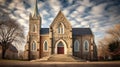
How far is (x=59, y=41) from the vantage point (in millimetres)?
19906

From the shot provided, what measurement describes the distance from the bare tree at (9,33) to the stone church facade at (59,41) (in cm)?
286

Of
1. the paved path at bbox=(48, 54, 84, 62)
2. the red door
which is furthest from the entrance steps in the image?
the red door

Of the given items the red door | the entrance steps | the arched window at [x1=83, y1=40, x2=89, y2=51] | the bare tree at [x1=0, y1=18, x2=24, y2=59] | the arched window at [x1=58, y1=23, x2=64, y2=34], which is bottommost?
the entrance steps

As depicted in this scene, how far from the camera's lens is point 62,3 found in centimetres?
1497

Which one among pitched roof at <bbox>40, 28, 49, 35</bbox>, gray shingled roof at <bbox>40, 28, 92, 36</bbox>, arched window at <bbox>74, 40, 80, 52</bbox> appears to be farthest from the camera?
arched window at <bbox>74, 40, 80, 52</bbox>

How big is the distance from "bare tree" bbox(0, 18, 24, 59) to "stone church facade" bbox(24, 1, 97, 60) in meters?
2.86

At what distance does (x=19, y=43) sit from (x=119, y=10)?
21.5 feet

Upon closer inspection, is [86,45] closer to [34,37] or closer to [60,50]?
[60,50]

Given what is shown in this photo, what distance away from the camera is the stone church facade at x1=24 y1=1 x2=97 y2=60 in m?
19.1

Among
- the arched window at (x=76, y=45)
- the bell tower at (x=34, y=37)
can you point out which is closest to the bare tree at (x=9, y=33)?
the bell tower at (x=34, y=37)

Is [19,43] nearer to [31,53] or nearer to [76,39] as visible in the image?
[31,53]

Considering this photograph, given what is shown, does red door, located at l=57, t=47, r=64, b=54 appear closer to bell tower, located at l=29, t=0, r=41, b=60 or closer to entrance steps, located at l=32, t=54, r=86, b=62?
entrance steps, located at l=32, t=54, r=86, b=62

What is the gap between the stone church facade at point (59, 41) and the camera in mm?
19094

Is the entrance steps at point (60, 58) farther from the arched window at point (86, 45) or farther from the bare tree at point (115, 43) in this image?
the bare tree at point (115, 43)
